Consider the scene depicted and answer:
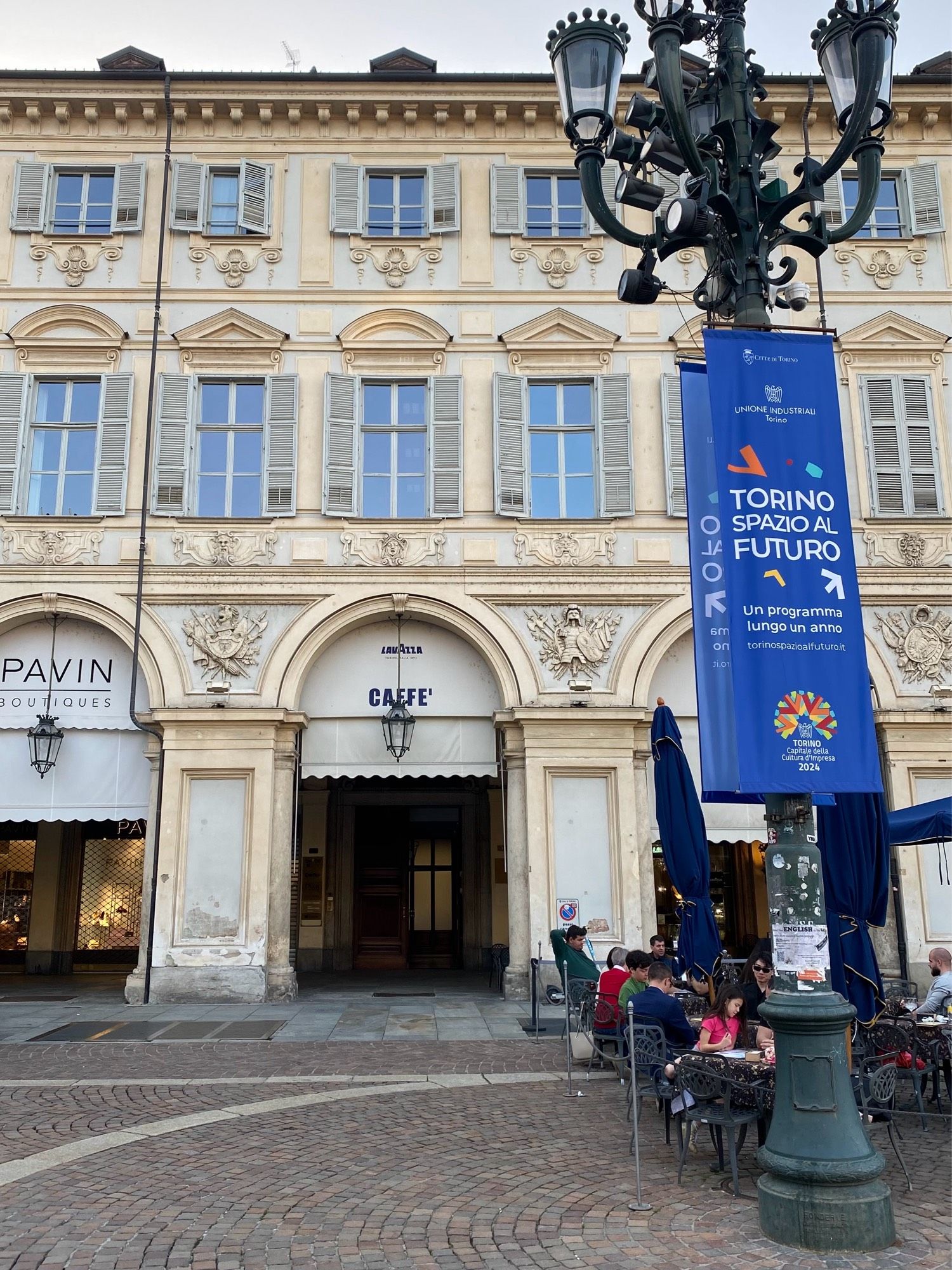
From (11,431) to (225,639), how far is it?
15.7 feet

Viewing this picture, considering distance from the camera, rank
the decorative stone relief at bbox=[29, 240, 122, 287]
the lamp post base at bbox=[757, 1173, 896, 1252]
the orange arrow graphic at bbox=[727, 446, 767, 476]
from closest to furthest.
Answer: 1. the lamp post base at bbox=[757, 1173, 896, 1252]
2. the orange arrow graphic at bbox=[727, 446, 767, 476]
3. the decorative stone relief at bbox=[29, 240, 122, 287]

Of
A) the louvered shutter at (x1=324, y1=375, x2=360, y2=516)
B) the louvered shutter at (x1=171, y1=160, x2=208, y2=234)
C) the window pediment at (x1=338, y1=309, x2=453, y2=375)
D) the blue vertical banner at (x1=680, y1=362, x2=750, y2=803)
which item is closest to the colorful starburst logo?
the blue vertical banner at (x1=680, y1=362, x2=750, y2=803)

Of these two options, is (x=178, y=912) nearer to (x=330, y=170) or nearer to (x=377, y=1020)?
(x=377, y=1020)

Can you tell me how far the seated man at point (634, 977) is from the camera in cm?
884

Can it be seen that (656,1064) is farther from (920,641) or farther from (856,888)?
(920,641)

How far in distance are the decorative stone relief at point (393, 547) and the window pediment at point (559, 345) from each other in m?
3.14

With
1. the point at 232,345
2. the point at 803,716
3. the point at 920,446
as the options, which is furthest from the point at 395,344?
the point at 803,716

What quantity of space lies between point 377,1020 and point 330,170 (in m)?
13.3

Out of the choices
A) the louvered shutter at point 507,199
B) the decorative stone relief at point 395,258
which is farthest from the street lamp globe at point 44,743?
the louvered shutter at point 507,199

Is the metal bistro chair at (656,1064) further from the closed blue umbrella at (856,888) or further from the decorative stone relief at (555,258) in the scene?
the decorative stone relief at (555,258)

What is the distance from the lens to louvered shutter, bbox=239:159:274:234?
55.4ft

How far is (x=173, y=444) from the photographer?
632 inches

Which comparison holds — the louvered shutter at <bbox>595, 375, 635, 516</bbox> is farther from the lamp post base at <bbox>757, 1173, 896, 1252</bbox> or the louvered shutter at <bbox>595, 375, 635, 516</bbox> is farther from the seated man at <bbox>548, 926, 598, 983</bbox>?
the lamp post base at <bbox>757, 1173, 896, 1252</bbox>

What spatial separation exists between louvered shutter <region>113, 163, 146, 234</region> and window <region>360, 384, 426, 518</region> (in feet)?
15.3
